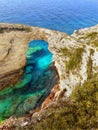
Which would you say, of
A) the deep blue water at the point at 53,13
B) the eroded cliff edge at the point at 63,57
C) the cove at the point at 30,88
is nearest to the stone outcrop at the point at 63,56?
the eroded cliff edge at the point at 63,57

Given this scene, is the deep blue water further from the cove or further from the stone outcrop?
the cove

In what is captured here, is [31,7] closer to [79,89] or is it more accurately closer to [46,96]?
[46,96]

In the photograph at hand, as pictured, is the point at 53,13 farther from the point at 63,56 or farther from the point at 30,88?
the point at 30,88

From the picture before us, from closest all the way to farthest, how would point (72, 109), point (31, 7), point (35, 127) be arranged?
point (35, 127)
point (72, 109)
point (31, 7)

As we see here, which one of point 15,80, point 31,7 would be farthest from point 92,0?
point 15,80

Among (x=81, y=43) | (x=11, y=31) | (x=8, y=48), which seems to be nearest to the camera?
(x=81, y=43)

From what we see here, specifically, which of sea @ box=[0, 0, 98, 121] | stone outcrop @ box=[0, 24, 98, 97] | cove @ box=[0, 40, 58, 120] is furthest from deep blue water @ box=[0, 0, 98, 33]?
cove @ box=[0, 40, 58, 120]
